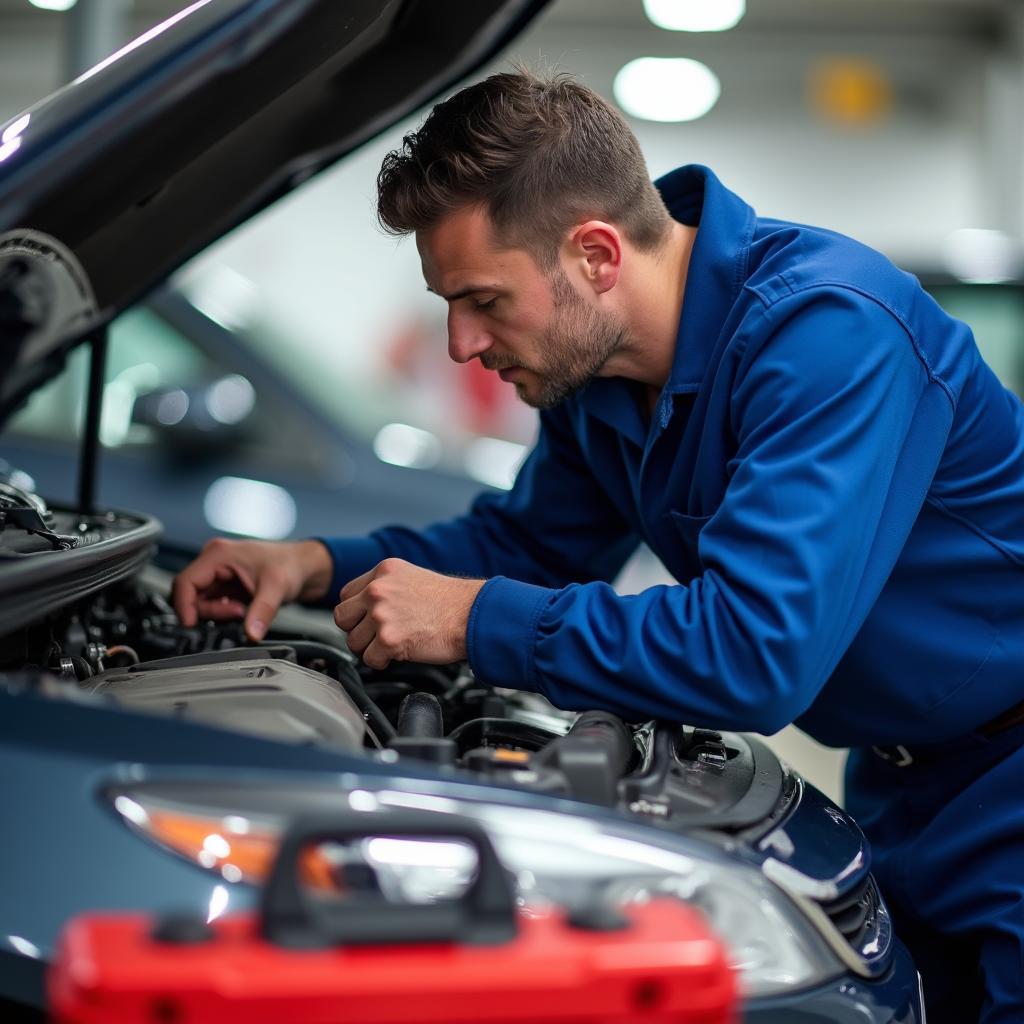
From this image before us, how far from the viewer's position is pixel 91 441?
6.96 ft

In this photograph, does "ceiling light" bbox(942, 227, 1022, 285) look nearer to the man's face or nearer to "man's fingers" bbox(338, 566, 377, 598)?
the man's face

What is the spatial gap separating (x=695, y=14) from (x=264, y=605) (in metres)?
7.33

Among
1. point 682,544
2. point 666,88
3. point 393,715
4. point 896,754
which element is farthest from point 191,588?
point 666,88

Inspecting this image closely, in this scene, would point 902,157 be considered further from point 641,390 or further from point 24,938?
point 24,938

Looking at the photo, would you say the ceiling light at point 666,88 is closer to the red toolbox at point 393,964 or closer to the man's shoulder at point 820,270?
the man's shoulder at point 820,270

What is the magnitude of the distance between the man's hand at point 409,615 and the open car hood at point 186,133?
17.9 inches

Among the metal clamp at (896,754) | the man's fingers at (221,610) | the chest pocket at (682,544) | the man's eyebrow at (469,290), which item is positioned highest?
the man's eyebrow at (469,290)

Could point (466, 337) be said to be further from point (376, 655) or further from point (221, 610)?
point (221, 610)

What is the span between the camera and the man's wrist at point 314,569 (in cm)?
188

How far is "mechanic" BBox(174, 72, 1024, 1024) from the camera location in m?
1.28

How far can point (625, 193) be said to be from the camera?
1.60 meters

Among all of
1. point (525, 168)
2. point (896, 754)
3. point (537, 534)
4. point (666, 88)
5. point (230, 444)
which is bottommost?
point (896, 754)

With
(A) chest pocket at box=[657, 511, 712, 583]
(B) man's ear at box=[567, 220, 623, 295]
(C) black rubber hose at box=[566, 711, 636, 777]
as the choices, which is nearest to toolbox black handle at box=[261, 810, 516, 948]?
(C) black rubber hose at box=[566, 711, 636, 777]

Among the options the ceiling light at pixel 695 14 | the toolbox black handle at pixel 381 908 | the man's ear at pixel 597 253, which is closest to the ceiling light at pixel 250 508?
the man's ear at pixel 597 253
